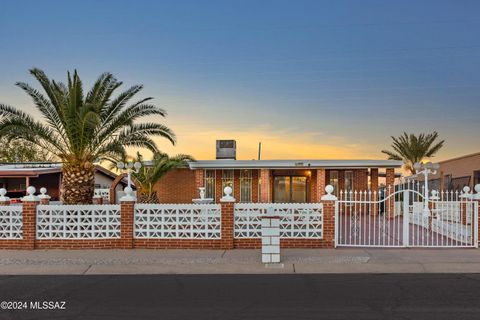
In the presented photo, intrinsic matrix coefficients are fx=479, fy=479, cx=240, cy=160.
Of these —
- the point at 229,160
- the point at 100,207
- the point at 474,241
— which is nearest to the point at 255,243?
the point at 100,207

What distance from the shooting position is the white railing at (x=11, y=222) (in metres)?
13.1

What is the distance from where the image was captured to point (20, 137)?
586 inches

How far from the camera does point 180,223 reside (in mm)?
12883

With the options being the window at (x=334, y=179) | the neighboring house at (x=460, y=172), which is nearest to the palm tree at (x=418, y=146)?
the neighboring house at (x=460, y=172)

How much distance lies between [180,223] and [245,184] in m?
14.7

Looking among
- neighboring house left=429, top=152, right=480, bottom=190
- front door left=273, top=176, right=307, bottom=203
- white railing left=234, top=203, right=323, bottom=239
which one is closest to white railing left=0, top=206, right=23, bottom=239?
white railing left=234, top=203, right=323, bottom=239

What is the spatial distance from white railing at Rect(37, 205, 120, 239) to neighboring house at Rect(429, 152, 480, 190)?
22029mm

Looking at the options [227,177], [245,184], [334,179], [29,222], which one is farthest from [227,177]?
[29,222]

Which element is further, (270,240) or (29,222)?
(29,222)

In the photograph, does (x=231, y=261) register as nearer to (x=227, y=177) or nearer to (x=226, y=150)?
(x=227, y=177)

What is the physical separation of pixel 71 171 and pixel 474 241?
1187cm
